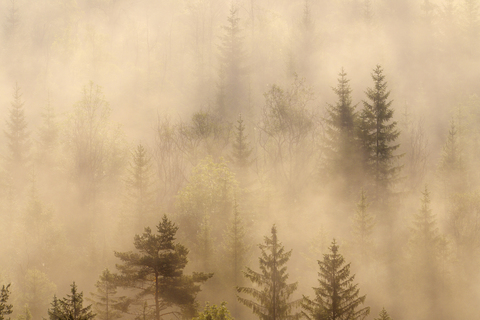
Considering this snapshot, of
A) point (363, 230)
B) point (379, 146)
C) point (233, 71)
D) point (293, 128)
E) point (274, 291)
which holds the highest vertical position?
point (233, 71)

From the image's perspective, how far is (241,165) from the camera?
44312 mm

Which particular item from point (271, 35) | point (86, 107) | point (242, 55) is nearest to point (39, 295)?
point (86, 107)

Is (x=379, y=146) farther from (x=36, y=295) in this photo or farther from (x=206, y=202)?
(x=36, y=295)

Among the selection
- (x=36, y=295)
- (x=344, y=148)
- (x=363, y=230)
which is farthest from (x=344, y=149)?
(x=36, y=295)

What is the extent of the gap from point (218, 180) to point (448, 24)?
6467 cm

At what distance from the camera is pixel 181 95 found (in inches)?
2783

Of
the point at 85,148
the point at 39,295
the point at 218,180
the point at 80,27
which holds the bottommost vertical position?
→ the point at 39,295

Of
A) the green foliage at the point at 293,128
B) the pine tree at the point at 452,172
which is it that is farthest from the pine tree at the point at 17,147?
the pine tree at the point at 452,172

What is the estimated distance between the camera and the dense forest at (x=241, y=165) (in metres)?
29.1

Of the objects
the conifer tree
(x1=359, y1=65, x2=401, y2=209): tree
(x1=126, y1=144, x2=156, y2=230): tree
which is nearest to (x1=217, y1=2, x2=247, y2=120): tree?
(x1=126, y1=144, x2=156, y2=230): tree

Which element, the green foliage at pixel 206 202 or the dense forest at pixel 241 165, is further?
the green foliage at pixel 206 202

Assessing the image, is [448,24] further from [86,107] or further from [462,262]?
[86,107]

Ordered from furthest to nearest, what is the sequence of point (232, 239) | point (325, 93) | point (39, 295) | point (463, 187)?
point (325, 93), point (463, 187), point (39, 295), point (232, 239)

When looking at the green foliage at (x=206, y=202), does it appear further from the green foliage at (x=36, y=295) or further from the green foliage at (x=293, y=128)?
the green foliage at (x=36, y=295)
